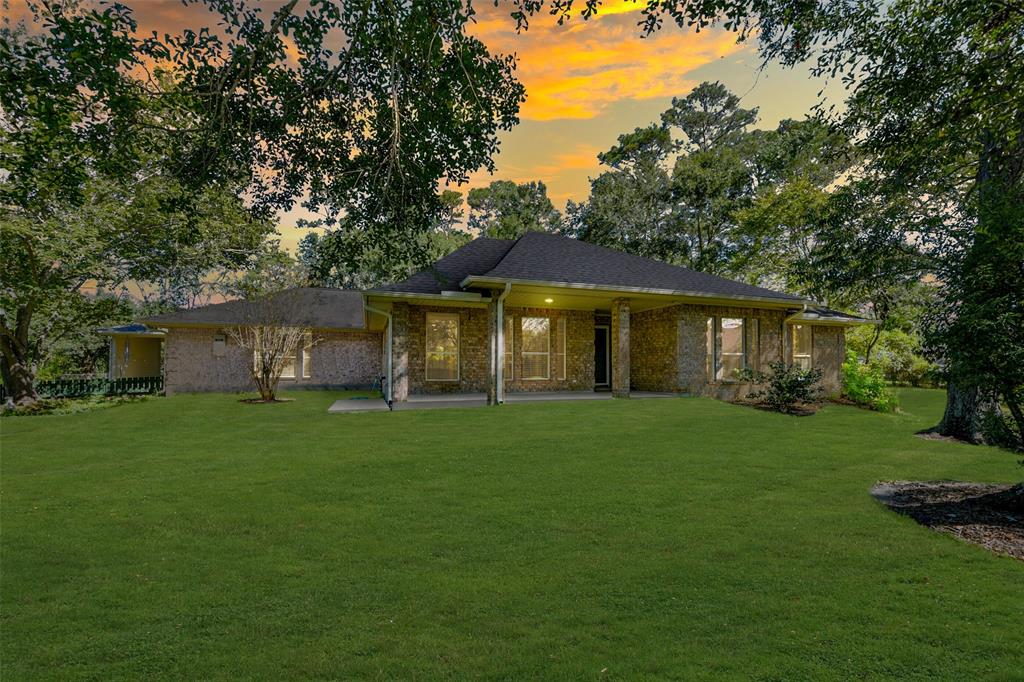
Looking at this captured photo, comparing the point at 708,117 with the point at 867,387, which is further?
the point at 708,117

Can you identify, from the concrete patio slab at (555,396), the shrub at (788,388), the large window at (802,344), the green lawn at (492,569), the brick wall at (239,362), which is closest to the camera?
the green lawn at (492,569)

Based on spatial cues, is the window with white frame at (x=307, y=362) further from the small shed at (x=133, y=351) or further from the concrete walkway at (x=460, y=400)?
the small shed at (x=133, y=351)

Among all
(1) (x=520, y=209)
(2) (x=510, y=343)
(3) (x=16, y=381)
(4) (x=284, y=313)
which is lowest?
(3) (x=16, y=381)

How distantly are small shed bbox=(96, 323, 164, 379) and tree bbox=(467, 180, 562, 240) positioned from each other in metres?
21.2

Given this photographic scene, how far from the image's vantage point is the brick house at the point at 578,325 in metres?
13.6

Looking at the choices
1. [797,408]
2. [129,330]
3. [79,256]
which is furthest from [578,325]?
[129,330]

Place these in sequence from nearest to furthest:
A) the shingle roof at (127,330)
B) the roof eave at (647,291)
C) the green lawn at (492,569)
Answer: the green lawn at (492,569)
the roof eave at (647,291)
the shingle roof at (127,330)

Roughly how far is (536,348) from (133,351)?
23.1 metres

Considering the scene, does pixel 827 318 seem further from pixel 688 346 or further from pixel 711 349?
pixel 688 346

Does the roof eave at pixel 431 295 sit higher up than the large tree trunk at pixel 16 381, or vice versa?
the roof eave at pixel 431 295

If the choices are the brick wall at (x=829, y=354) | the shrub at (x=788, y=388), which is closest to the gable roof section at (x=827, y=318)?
the brick wall at (x=829, y=354)

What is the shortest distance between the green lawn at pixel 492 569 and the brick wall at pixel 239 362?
12.4 meters

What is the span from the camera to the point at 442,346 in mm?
15398

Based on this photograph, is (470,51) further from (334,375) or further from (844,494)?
(334,375)
